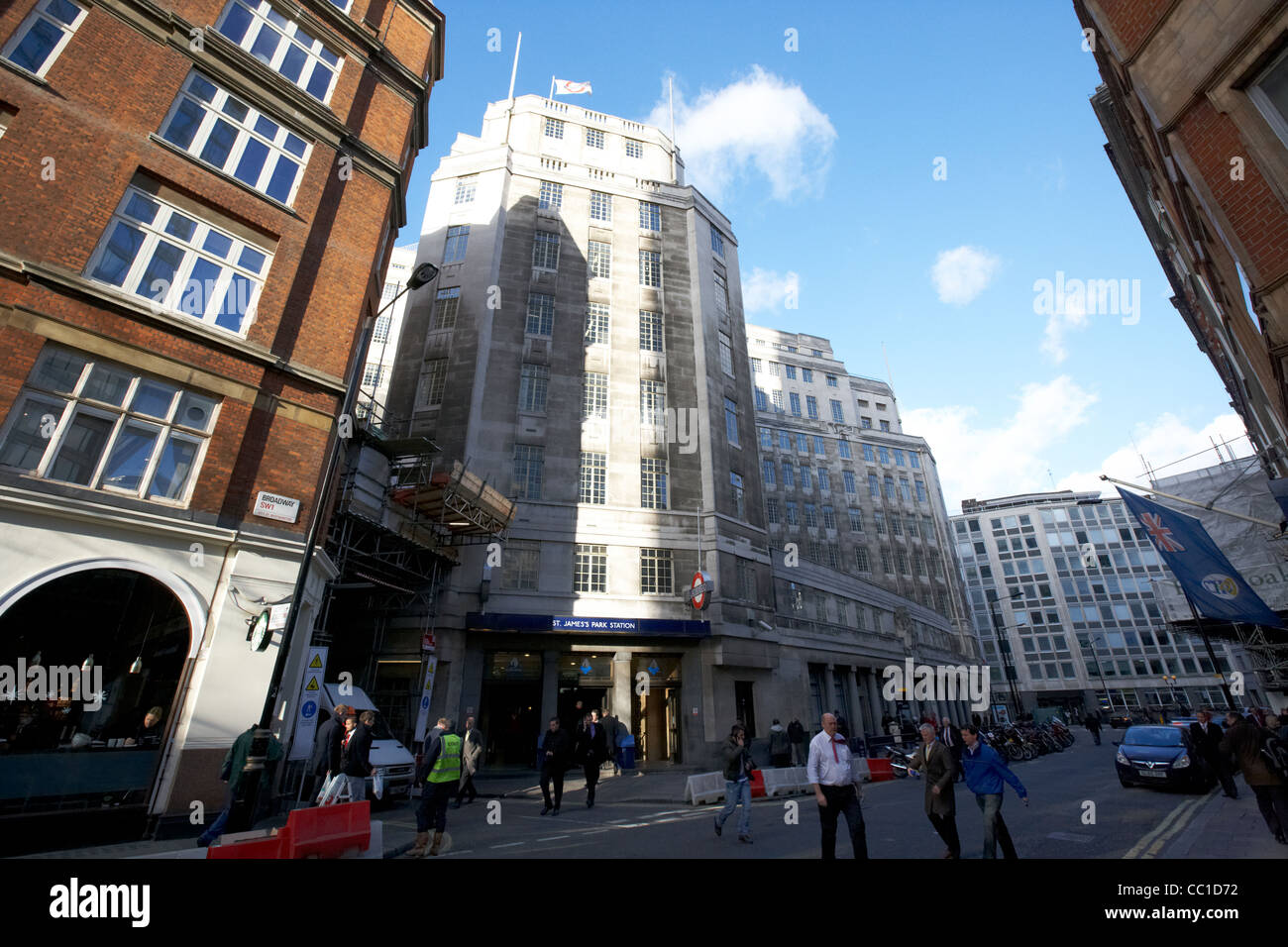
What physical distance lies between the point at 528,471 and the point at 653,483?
20.7 ft

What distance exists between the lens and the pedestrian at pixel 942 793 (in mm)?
7434

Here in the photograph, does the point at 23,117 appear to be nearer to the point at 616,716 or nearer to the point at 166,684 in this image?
the point at 166,684

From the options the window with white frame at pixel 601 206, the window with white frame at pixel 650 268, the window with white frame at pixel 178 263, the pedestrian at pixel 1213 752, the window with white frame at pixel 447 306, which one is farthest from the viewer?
the window with white frame at pixel 601 206

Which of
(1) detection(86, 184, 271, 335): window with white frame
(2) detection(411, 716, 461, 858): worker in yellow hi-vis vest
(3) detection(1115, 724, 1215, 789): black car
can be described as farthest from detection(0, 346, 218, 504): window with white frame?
(3) detection(1115, 724, 1215, 789): black car

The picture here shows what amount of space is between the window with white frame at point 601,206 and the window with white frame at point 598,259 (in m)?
1.93

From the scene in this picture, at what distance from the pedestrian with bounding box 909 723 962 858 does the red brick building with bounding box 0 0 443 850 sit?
36.9ft

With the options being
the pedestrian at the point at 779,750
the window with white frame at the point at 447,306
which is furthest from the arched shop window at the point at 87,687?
the pedestrian at the point at 779,750

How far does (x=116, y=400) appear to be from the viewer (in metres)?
11.3

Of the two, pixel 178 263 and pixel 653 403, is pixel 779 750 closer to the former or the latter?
pixel 653 403

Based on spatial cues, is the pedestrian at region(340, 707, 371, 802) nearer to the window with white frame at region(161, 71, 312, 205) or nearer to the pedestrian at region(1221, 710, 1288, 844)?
the window with white frame at region(161, 71, 312, 205)

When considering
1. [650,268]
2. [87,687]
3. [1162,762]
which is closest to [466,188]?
[650,268]

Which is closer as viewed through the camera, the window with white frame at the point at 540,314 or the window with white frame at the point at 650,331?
the window with white frame at the point at 540,314

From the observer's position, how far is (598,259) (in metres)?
32.8

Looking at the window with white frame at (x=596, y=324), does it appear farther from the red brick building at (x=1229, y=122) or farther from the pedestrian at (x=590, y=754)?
the red brick building at (x=1229, y=122)
